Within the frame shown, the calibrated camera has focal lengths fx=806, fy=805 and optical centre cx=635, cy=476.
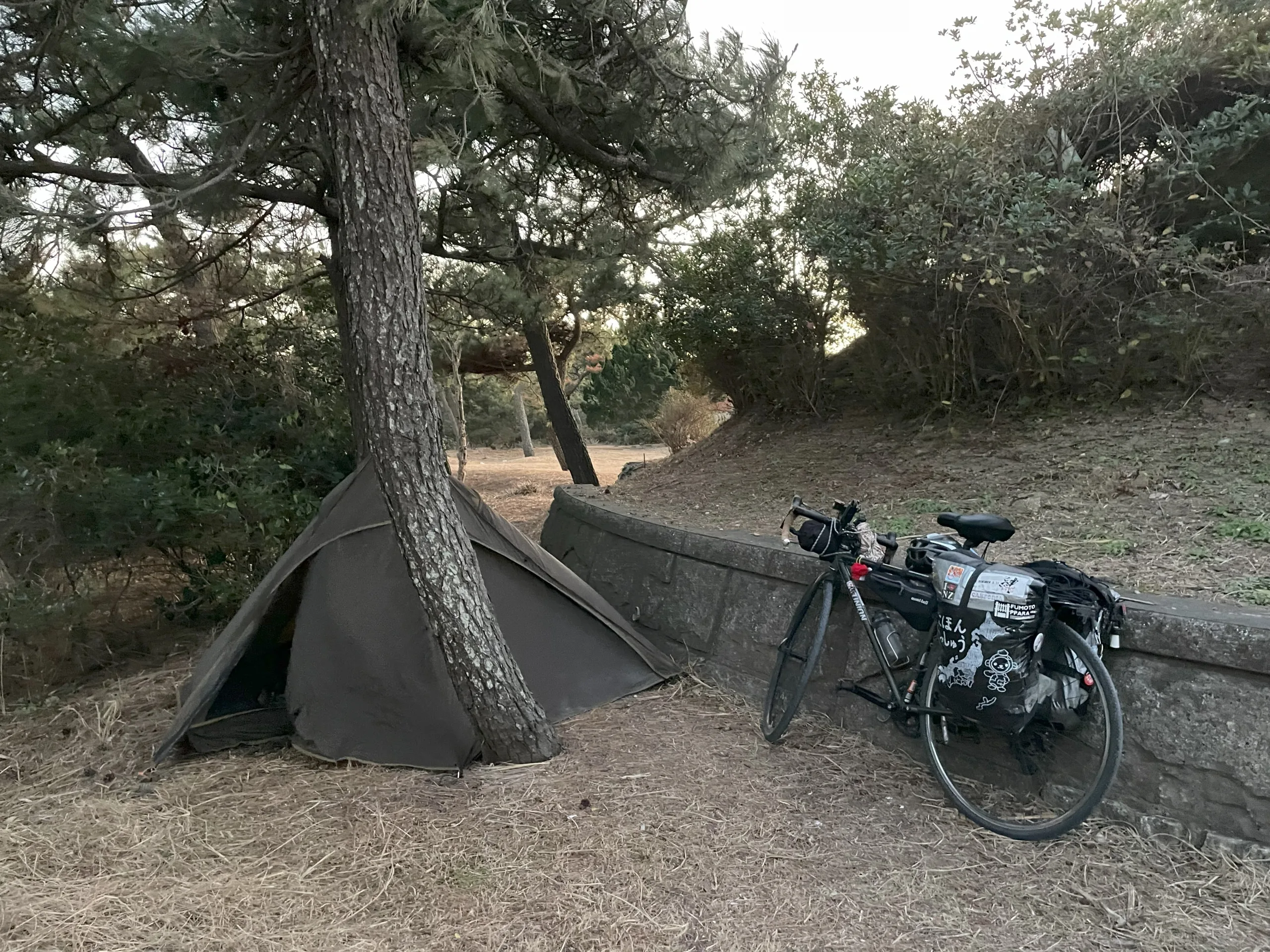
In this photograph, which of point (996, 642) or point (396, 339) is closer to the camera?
point (996, 642)

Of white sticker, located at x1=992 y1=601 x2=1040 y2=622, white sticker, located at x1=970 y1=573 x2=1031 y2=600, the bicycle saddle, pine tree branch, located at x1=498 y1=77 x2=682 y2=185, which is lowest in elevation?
white sticker, located at x1=992 y1=601 x2=1040 y2=622

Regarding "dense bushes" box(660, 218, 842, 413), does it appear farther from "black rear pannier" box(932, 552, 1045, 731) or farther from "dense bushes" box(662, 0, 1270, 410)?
"black rear pannier" box(932, 552, 1045, 731)

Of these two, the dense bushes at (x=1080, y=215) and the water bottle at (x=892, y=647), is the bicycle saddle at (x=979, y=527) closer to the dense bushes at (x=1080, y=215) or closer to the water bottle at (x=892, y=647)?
the water bottle at (x=892, y=647)

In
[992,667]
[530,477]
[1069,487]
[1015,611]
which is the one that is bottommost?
[530,477]

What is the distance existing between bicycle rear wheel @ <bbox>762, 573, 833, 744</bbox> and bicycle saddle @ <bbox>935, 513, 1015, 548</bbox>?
2.04ft

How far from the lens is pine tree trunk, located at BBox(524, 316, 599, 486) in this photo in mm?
10109

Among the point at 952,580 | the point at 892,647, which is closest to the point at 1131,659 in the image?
the point at 952,580

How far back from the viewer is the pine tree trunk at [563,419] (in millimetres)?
10109

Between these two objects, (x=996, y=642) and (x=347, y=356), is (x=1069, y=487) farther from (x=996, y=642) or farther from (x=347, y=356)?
(x=347, y=356)

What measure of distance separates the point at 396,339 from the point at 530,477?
11.9m

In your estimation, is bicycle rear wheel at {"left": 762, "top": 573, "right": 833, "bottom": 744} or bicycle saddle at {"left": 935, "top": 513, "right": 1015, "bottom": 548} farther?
bicycle rear wheel at {"left": 762, "top": 573, "right": 833, "bottom": 744}

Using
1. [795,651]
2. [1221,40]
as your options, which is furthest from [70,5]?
[1221,40]

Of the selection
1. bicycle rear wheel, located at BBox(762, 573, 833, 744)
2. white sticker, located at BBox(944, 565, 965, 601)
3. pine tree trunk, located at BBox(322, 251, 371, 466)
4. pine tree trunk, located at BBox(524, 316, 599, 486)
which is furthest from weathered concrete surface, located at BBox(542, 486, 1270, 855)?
pine tree trunk, located at BBox(524, 316, 599, 486)

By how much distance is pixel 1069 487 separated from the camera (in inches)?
177
